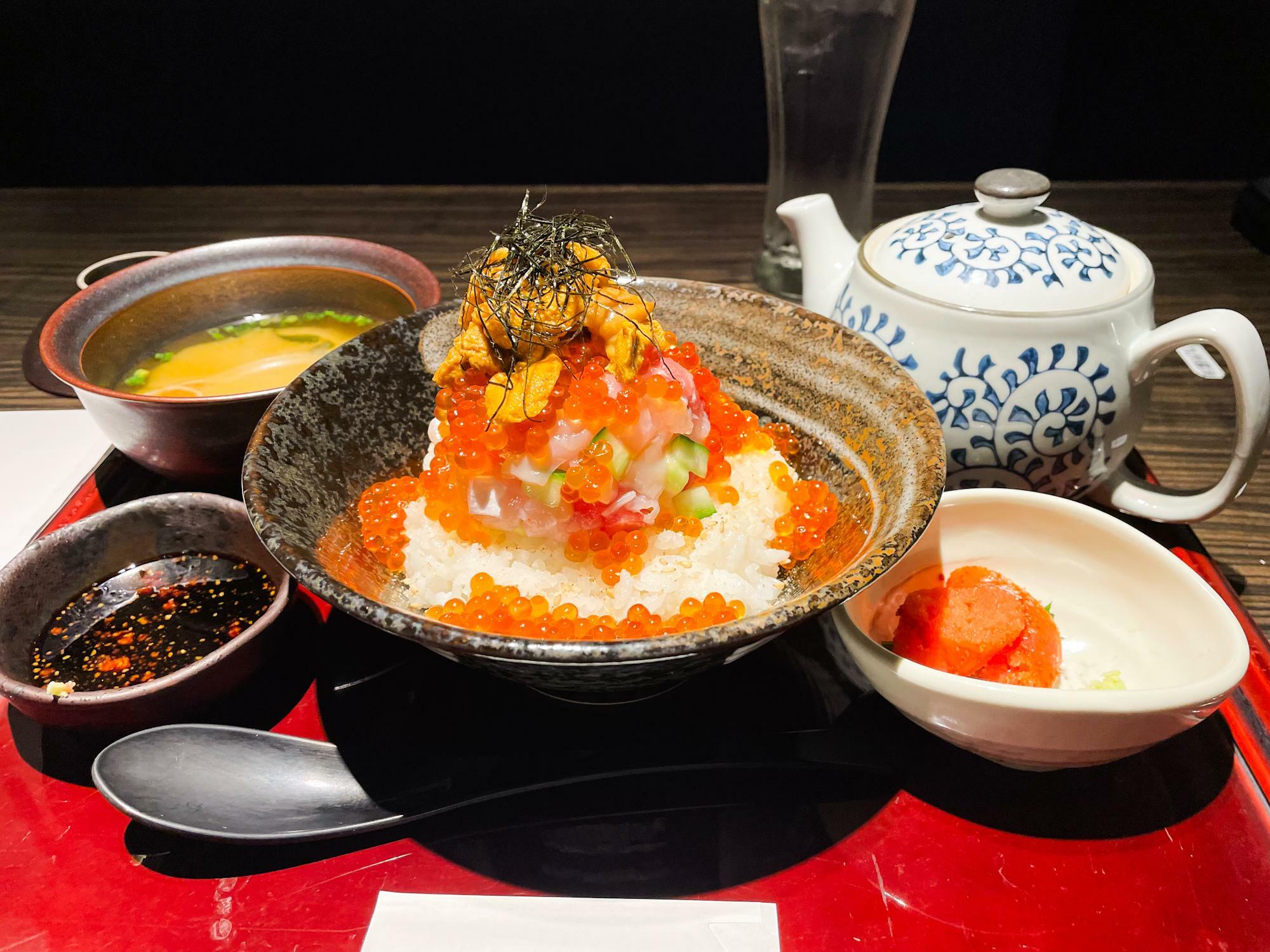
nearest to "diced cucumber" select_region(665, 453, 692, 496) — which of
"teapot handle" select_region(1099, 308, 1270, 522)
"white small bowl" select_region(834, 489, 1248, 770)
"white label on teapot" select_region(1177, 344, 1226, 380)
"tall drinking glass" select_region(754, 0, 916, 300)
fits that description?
"white small bowl" select_region(834, 489, 1248, 770)

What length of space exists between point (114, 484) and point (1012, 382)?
71.9 inches

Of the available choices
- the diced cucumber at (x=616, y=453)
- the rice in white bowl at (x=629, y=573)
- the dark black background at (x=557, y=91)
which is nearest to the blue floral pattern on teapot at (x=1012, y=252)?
the rice in white bowl at (x=629, y=573)

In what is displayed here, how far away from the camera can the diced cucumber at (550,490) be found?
4.07ft

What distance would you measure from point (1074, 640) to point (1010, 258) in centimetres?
67

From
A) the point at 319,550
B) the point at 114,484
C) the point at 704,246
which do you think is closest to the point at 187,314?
the point at 114,484

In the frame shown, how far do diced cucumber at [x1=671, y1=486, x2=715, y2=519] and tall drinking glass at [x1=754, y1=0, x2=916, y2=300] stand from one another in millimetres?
1315

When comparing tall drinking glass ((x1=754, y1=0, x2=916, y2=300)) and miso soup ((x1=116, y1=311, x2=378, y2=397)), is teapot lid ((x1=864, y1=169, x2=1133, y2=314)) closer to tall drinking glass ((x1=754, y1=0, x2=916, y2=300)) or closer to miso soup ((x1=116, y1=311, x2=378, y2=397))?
tall drinking glass ((x1=754, y1=0, x2=916, y2=300))

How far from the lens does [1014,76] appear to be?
345cm

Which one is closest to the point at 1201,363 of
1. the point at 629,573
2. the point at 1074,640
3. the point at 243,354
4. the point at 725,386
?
the point at 1074,640

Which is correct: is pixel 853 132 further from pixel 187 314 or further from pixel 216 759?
pixel 216 759

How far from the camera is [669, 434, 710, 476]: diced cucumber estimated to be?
4.37ft

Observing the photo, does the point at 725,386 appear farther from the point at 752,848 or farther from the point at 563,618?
the point at 752,848

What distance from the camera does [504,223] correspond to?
297 cm

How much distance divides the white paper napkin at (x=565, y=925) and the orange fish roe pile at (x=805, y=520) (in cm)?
53
